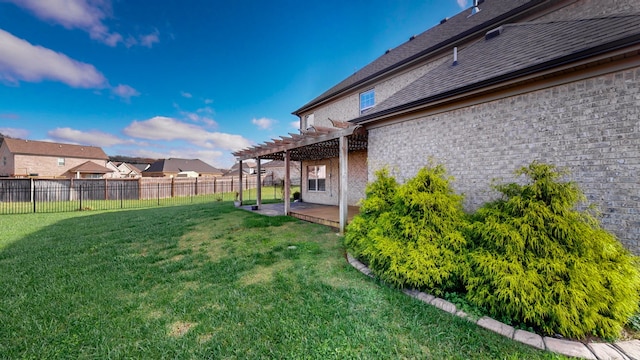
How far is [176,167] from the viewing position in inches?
1686

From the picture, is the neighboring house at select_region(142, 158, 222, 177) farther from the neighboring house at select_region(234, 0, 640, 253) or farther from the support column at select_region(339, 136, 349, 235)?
the neighboring house at select_region(234, 0, 640, 253)

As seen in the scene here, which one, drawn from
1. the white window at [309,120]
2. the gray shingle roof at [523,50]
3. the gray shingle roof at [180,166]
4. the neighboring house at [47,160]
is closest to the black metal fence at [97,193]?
the white window at [309,120]

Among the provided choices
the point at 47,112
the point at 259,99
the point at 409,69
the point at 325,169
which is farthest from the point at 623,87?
the point at 47,112

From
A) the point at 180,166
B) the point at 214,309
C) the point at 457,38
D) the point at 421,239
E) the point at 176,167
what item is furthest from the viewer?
the point at 180,166

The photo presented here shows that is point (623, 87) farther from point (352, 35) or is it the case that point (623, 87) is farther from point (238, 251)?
point (352, 35)

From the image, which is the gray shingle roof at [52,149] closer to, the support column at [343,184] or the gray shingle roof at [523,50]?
the support column at [343,184]

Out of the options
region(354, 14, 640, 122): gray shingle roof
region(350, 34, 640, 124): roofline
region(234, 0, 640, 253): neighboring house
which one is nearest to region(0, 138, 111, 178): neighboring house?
region(234, 0, 640, 253): neighboring house

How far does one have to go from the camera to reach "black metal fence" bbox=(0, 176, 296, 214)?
14656mm

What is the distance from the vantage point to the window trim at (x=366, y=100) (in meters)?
10.6

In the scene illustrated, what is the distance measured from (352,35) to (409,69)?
674 centimetres

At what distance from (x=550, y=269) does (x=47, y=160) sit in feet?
162

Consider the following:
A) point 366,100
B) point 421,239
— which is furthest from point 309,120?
point 421,239

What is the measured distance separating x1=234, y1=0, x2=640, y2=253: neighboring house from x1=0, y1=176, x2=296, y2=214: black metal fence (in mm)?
12366

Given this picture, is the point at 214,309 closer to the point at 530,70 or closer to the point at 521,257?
the point at 521,257
